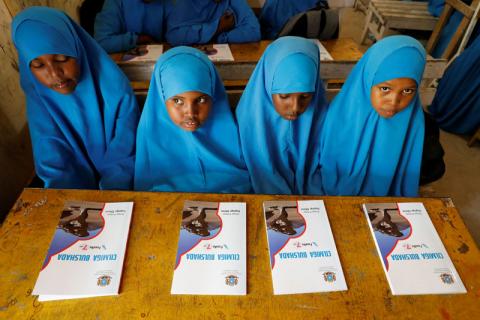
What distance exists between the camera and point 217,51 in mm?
2107

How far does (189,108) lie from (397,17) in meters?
3.30

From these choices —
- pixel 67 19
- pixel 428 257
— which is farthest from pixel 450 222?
pixel 67 19

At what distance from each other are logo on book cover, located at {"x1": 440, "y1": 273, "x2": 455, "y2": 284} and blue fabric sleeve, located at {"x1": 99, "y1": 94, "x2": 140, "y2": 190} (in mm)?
1254

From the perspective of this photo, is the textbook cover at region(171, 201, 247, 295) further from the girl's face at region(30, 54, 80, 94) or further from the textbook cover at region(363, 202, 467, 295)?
the girl's face at region(30, 54, 80, 94)

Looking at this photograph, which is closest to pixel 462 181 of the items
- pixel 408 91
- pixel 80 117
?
pixel 408 91

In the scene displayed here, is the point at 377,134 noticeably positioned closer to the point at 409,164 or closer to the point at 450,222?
the point at 409,164

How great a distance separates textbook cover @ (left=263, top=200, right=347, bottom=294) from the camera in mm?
766

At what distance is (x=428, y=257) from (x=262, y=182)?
73cm

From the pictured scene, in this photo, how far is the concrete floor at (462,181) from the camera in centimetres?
202

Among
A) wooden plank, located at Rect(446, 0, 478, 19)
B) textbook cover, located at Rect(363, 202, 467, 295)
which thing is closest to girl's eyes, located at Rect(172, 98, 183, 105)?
textbook cover, located at Rect(363, 202, 467, 295)

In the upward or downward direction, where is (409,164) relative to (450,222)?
downward

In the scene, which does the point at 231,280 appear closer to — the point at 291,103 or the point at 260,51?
the point at 291,103

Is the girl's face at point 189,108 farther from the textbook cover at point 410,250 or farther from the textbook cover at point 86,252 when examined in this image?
the textbook cover at point 410,250

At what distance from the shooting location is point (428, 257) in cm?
82
